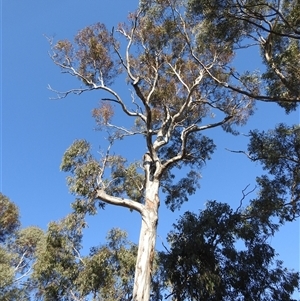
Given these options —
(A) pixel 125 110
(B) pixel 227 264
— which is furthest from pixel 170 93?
(B) pixel 227 264

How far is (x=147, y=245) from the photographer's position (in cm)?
699

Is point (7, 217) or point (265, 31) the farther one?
point (7, 217)

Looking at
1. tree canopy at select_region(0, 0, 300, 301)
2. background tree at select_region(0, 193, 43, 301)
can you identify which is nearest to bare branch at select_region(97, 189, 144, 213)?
tree canopy at select_region(0, 0, 300, 301)

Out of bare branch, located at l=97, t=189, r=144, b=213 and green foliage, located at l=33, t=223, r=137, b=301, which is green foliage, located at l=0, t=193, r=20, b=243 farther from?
bare branch, located at l=97, t=189, r=144, b=213

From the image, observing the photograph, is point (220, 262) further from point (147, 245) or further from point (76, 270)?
point (76, 270)

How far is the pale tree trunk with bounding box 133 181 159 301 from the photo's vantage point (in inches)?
254

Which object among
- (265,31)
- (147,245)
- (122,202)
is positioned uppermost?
(265,31)

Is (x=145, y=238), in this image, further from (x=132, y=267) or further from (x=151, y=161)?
(x=132, y=267)

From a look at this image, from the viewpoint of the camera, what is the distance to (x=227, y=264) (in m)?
8.42

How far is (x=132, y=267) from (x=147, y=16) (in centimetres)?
686

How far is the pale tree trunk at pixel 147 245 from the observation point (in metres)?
6.45

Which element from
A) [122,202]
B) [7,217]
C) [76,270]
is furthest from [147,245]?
[7,217]

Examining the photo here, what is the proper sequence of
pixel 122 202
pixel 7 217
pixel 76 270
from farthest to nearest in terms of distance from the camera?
pixel 7 217
pixel 76 270
pixel 122 202

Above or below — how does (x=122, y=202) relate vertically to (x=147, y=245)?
above
